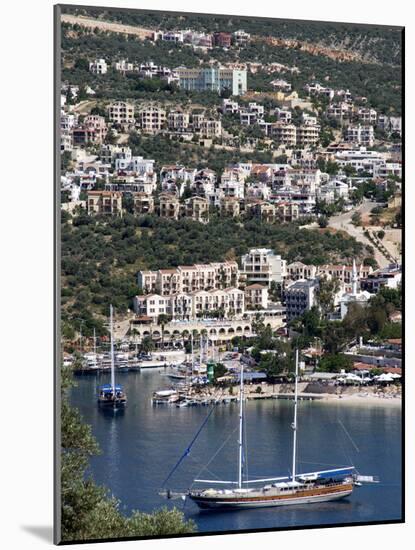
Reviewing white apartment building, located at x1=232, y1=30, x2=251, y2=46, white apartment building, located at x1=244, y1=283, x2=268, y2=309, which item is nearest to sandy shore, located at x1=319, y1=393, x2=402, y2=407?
white apartment building, located at x1=244, y1=283, x2=268, y2=309

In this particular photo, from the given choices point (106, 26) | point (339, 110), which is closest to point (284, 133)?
point (339, 110)

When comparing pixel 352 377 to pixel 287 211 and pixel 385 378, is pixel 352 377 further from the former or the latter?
pixel 287 211

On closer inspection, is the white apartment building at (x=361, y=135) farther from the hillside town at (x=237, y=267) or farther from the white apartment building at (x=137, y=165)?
the white apartment building at (x=137, y=165)

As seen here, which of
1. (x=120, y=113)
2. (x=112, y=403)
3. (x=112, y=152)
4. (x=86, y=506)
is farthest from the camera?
(x=120, y=113)

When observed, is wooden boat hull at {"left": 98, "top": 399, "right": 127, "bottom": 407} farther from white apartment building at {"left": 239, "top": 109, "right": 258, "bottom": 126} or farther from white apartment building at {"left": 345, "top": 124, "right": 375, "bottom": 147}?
white apartment building at {"left": 345, "top": 124, "right": 375, "bottom": 147}

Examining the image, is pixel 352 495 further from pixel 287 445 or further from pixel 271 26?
pixel 271 26

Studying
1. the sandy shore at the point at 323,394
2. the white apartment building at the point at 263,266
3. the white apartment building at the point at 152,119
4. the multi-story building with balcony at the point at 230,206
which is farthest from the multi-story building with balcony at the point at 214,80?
the sandy shore at the point at 323,394
